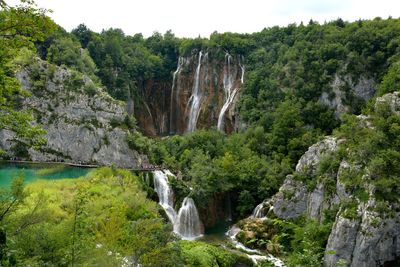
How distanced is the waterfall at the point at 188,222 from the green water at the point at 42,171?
1061 cm

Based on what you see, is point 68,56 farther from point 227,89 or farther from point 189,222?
point 189,222

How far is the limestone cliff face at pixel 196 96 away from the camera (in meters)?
57.3

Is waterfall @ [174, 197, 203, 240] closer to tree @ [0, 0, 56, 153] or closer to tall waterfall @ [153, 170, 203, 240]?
tall waterfall @ [153, 170, 203, 240]

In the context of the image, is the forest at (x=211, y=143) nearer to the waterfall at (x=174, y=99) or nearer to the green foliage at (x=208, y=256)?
the green foliage at (x=208, y=256)

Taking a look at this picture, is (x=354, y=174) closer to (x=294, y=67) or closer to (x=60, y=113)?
(x=294, y=67)

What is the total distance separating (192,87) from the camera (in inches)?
2395

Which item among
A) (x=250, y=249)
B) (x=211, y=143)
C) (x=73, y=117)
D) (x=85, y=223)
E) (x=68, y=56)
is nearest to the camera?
(x=85, y=223)

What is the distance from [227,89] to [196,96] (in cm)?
449

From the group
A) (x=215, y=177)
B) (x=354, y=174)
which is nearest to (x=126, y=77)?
(x=215, y=177)

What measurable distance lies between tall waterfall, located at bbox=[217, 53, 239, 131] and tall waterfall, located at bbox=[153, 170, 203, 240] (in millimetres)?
21403

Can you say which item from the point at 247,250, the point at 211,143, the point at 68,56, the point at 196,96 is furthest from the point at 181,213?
the point at 196,96

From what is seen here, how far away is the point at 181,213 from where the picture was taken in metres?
32.8

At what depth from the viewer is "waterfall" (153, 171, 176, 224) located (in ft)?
108

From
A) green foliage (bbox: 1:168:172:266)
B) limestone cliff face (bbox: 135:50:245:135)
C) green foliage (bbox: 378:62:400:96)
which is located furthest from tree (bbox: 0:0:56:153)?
limestone cliff face (bbox: 135:50:245:135)
